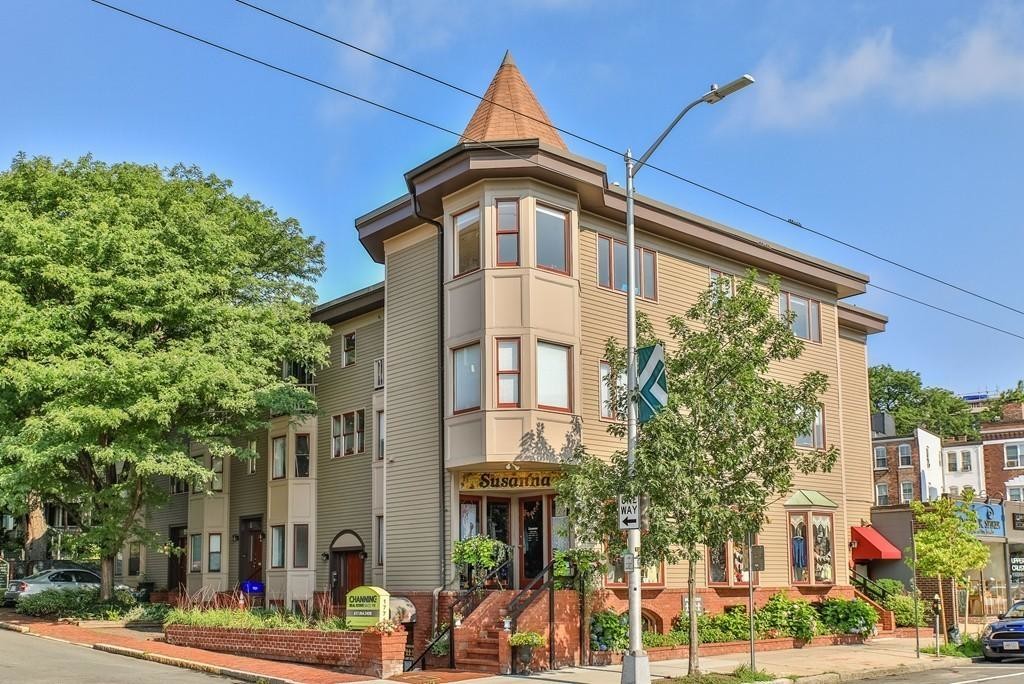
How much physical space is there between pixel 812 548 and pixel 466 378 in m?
13.0

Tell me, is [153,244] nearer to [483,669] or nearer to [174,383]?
[174,383]

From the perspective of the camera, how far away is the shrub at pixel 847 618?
2929cm

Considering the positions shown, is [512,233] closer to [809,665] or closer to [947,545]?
[809,665]

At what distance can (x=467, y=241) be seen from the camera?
25672 millimetres

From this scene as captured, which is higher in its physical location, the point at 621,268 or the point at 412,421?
the point at 621,268

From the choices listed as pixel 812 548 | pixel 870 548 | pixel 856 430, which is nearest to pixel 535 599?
pixel 812 548

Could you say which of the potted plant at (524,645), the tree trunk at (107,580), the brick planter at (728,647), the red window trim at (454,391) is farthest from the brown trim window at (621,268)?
the tree trunk at (107,580)

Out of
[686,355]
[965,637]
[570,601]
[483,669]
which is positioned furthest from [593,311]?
[965,637]

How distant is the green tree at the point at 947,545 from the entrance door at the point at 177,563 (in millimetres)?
25862

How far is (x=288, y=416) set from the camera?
33.5 metres

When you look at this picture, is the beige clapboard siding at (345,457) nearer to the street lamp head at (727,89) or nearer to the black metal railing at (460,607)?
the black metal railing at (460,607)

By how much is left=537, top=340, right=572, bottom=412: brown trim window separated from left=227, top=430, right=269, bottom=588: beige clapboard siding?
14.0 metres

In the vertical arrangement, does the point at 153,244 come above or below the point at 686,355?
above

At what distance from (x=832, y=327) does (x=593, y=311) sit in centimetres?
1146
